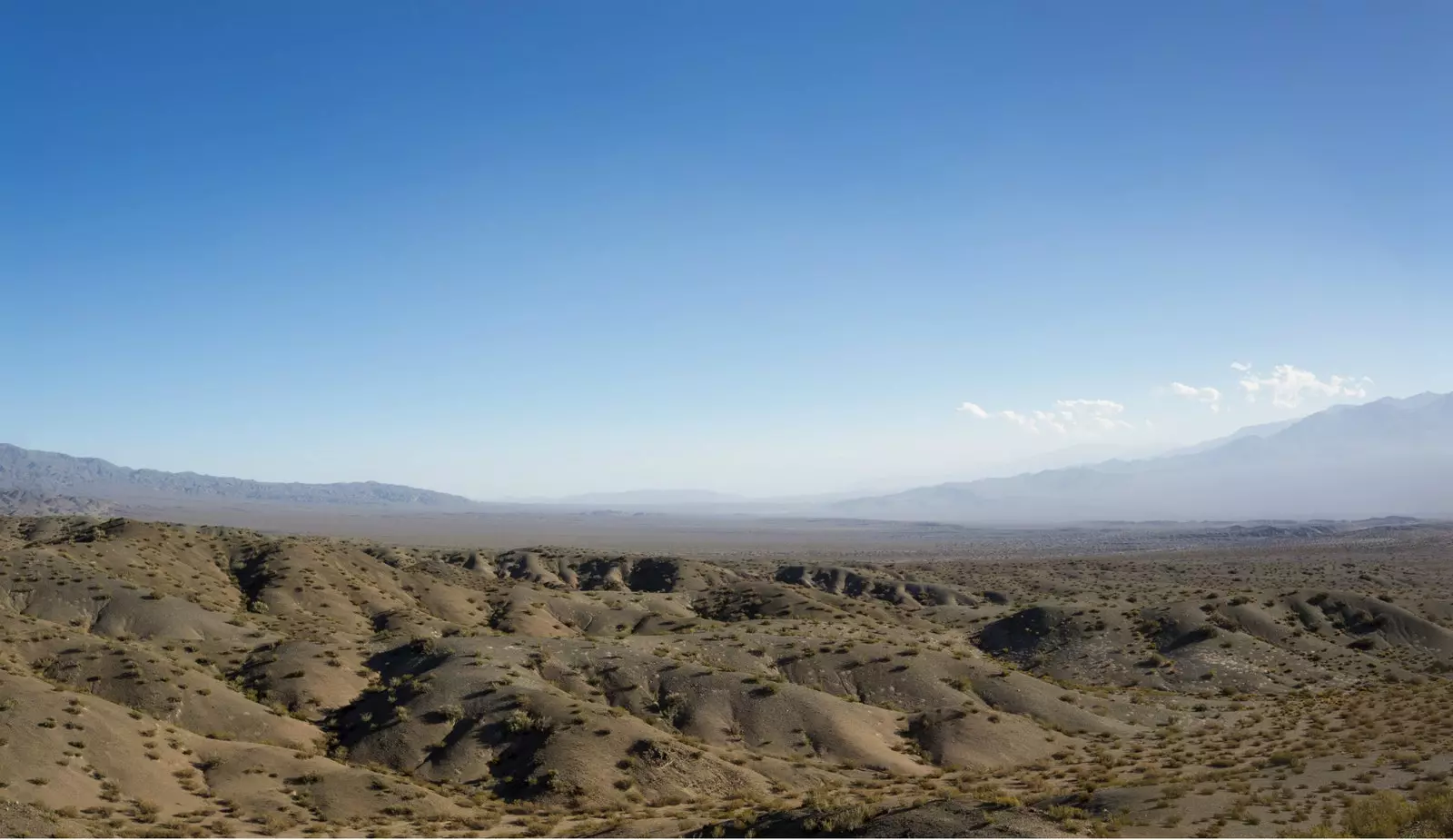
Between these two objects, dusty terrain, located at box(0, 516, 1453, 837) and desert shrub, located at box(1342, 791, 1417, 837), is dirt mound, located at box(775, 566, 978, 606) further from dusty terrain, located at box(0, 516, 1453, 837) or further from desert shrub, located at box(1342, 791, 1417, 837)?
desert shrub, located at box(1342, 791, 1417, 837)

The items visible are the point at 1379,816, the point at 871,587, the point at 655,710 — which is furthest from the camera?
the point at 871,587

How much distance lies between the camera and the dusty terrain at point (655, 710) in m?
25.0

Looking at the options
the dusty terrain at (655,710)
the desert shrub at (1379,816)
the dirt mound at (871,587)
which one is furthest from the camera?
the dirt mound at (871,587)

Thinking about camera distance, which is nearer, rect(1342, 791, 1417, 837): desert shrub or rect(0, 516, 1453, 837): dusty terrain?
rect(1342, 791, 1417, 837): desert shrub

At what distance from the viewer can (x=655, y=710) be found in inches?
1574

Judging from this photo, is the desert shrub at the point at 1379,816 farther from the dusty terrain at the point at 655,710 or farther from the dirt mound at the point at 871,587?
the dirt mound at the point at 871,587

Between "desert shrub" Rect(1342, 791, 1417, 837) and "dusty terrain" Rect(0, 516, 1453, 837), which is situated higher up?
"desert shrub" Rect(1342, 791, 1417, 837)

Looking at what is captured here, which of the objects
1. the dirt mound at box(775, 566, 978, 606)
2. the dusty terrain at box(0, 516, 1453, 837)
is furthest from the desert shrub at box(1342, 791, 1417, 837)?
the dirt mound at box(775, 566, 978, 606)

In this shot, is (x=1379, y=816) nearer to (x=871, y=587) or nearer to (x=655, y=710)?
(x=655, y=710)

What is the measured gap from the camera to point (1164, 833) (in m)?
20.2

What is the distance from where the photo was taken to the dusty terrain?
24984mm

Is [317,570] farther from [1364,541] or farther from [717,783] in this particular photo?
[1364,541]

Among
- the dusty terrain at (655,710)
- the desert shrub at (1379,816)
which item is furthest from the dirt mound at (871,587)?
the desert shrub at (1379,816)

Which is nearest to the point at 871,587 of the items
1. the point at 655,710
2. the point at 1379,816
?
the point at 655,710
